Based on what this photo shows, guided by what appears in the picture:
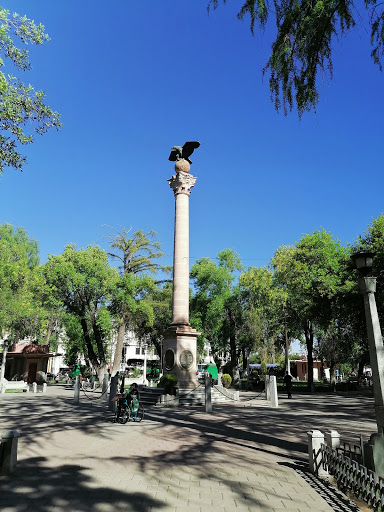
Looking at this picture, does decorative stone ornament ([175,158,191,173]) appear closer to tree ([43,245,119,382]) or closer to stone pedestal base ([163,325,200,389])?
stone pedestal base ([163,325,200,389])

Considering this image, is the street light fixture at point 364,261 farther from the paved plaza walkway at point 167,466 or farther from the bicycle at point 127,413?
the bicycle at point 127,413

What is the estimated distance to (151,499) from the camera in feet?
18.1

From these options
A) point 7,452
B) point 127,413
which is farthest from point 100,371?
point 7,452

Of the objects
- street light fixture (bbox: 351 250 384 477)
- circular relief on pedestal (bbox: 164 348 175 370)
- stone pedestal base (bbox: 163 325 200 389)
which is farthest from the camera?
circular relief on pedestal (bbox: 164 348 175 370)

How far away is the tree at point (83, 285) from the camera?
3131 cm

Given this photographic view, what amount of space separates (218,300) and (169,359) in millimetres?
18447

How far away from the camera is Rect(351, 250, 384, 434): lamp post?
657 cm

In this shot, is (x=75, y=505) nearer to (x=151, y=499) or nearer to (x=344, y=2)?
(x=151, y=499)

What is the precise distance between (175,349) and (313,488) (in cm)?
1485

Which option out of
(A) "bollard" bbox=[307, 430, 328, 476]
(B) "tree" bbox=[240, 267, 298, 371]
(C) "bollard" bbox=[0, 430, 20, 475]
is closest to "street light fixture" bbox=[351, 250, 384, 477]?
(A) "bollard" bbox=[307, 430, 328, 476]

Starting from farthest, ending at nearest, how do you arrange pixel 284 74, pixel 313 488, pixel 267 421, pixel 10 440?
pixel 267 421 → pixel 284 74 → pixel 10 440 → pixel 313 488

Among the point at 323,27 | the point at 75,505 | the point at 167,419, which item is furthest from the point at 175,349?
the point at 323,27

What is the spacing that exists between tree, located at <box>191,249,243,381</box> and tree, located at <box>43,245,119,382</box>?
1068 cm

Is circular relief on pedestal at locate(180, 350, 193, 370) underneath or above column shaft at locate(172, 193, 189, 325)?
underneath
